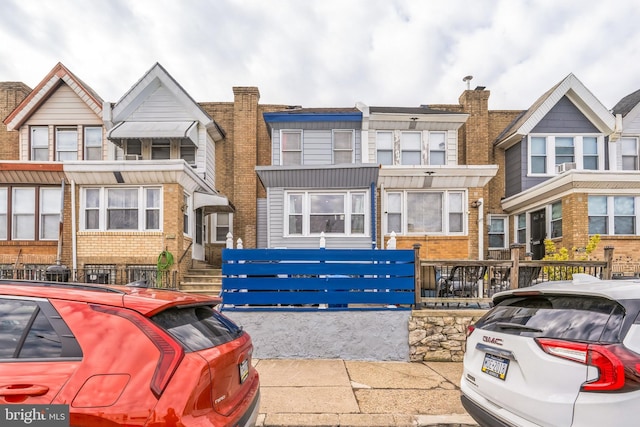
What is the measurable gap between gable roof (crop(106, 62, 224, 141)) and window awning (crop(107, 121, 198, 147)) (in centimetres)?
34

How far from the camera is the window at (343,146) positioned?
14508 millimetres

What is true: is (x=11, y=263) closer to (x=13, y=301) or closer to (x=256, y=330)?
(x=256, y=330)

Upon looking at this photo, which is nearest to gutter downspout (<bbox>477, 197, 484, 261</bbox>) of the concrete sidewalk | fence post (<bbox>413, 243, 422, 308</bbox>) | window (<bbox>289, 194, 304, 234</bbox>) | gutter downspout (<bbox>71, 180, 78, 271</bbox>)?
window (<bbox>289, 194, 304, 234</bbox>)

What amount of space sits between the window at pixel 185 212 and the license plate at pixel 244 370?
32.8 ft

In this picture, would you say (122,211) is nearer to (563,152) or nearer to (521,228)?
(521,228)

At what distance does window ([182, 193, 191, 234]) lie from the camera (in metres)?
12.3

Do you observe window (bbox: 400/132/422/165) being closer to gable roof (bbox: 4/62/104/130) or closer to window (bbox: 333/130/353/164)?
window (bbox: 333/130/353/164)

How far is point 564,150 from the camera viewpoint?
52.4 feet

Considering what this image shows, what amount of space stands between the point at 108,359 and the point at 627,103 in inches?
A: 862

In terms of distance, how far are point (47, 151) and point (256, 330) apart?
14049 mm

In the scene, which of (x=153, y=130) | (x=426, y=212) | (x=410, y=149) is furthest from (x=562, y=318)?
(x=153, y=130)

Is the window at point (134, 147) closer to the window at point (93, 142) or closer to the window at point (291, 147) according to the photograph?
the window at point (93, 142)

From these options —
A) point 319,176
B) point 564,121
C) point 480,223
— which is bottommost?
point 480,223

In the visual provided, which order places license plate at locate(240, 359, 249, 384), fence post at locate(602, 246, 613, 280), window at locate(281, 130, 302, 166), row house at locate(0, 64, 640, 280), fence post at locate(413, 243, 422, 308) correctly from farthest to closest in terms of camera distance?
1. window at locate(281, 130, 302, 166)
2. row house at locate(0, 64, 640, 280)
3. fence post at locate(602, 246, 613, 280)
4. fence post at locate(413, 243, 422, 308)
5. license plate at locate(240, 359, 249, 384)
